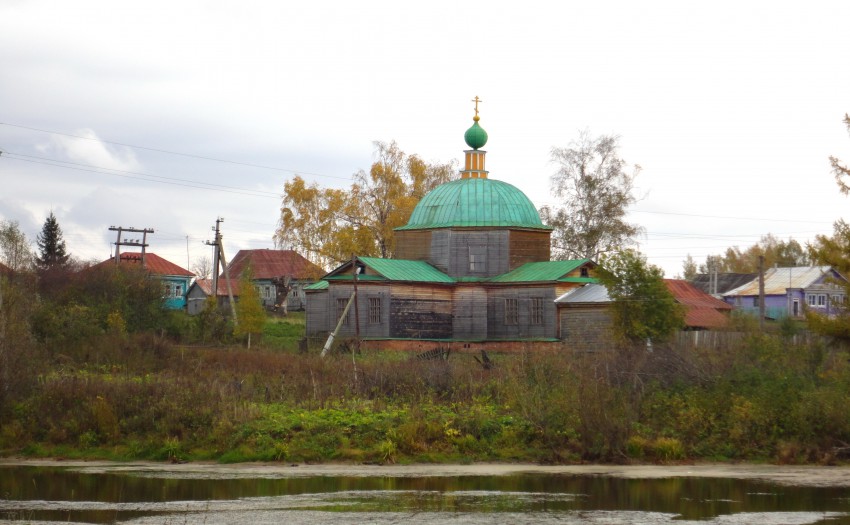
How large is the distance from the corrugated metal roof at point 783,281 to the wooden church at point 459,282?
27599mm

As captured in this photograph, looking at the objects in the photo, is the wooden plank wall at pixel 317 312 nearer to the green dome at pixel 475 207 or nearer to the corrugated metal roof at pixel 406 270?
the corrugated metal roof at pixel 406 270

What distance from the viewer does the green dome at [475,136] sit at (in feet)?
177

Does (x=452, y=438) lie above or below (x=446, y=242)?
below

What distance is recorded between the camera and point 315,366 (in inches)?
1272

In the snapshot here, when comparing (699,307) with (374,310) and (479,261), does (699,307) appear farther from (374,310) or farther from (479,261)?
(374,310)

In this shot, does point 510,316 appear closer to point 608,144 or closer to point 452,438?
point 608,144

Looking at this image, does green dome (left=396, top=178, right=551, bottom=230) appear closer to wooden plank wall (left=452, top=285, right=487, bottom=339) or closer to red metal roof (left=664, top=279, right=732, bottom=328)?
wooden plank wall (left=452, top=285, right=487, bottom=339)

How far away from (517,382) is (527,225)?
77.9 feet

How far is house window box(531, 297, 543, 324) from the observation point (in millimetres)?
46875

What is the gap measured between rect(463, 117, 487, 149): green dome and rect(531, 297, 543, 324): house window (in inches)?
395

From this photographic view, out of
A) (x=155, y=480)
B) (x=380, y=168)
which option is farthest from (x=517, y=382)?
(x=380, y=168)

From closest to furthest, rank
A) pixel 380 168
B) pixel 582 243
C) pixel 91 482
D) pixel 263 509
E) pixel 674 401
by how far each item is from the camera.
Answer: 1. pixel 263 509
2. pixel 91 482
3. pixel 674 401
4. pixel 582 243
5. pixel 380 168

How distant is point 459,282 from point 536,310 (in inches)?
142

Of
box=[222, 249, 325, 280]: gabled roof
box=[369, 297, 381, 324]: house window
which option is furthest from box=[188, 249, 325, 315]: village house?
box=[369, 297, 381, 324]: house window
